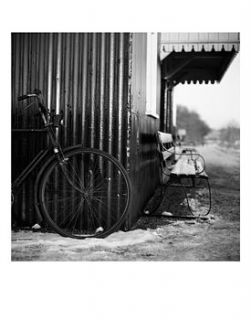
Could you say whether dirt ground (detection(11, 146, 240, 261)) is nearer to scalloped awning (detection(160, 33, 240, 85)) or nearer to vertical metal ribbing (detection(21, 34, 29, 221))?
vertical metal ribbing (detection(21, 34, 29, 221))

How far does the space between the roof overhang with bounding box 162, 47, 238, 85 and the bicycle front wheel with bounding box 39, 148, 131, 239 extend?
3470mm

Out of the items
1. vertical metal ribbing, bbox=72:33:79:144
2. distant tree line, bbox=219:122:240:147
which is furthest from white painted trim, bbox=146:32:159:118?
vertical metal ribbing, bbox=72:33:79:144

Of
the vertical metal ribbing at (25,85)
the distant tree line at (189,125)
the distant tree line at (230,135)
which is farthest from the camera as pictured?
the distant tree line at (189,125)

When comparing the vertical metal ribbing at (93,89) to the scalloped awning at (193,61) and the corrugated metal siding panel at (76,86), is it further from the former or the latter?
the scalloped awning at (193,61)

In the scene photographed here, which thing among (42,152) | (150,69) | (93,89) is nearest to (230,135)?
(150,69)

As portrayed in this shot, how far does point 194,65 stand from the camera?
26.3 ft

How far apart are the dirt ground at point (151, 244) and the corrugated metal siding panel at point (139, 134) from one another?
0.27m

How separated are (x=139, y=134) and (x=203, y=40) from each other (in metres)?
1.04

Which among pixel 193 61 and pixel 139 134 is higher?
pixel 193 61

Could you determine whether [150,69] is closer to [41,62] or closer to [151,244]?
[41,62]

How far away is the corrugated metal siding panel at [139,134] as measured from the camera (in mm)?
3592

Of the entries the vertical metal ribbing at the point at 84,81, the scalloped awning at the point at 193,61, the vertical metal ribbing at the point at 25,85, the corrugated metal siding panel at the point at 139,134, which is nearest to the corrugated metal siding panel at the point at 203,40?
the scalloped awning at the point at 193,61

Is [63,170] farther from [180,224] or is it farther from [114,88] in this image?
[180,224]
